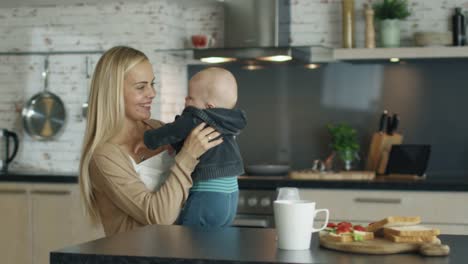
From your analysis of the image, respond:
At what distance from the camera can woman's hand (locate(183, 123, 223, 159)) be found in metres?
2.92

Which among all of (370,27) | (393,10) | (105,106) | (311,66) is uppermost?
(393,10)

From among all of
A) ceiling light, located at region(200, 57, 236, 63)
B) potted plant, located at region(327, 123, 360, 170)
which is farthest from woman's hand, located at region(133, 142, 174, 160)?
potted plant, located at region(327, 123, 360, 170)

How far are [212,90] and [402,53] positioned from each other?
259 cm

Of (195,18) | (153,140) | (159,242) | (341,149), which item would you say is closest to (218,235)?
(159,242)

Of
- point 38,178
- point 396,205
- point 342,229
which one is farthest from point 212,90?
point 38,178

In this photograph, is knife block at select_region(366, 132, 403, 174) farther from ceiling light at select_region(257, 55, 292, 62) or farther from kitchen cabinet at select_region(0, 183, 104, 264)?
kitchen cabinet at select_region(0, 183, 104, 264)

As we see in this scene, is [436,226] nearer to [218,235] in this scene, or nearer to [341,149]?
[341,149]

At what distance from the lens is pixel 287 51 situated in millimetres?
5461

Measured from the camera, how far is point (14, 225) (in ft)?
19.2

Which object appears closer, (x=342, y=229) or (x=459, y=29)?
(x=342, y=229)

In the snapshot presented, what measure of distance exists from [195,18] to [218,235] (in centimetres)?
374

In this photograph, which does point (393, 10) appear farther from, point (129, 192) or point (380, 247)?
point (380, 247)

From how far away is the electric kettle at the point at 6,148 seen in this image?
20.7ft

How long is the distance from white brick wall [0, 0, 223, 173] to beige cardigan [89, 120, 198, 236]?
2756 millimetres
